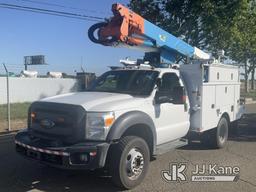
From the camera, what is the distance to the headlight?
5301 millimetres

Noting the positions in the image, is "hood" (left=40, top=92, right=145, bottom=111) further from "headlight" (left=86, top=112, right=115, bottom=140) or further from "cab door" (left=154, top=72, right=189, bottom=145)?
"cab door" (left=154, top=72, right=189, bottom=145)

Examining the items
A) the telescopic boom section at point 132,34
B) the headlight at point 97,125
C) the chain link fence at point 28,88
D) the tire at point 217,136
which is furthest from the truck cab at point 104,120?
the chain link fence at point 28,88

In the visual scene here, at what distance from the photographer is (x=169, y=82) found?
7.07 m

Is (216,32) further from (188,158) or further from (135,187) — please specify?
(135,187)

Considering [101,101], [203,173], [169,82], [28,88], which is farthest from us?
[28,88]

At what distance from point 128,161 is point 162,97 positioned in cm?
148

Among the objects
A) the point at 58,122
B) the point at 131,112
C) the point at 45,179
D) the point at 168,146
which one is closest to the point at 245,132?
the point at 168,146

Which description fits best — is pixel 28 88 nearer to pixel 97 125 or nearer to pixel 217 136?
pixel 217 136

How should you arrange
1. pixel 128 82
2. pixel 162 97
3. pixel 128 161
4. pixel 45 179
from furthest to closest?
1. pixel 128 82
2. pixel 162 97
3. pixel 45 179
4. pixel 128 161

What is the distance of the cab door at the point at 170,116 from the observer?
6.47m

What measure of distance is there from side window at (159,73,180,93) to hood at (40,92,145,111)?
2.76ft

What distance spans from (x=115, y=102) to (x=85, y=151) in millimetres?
1027

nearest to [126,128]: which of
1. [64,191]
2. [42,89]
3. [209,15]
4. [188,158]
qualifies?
[64,191]

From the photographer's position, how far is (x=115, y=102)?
5758 mm
